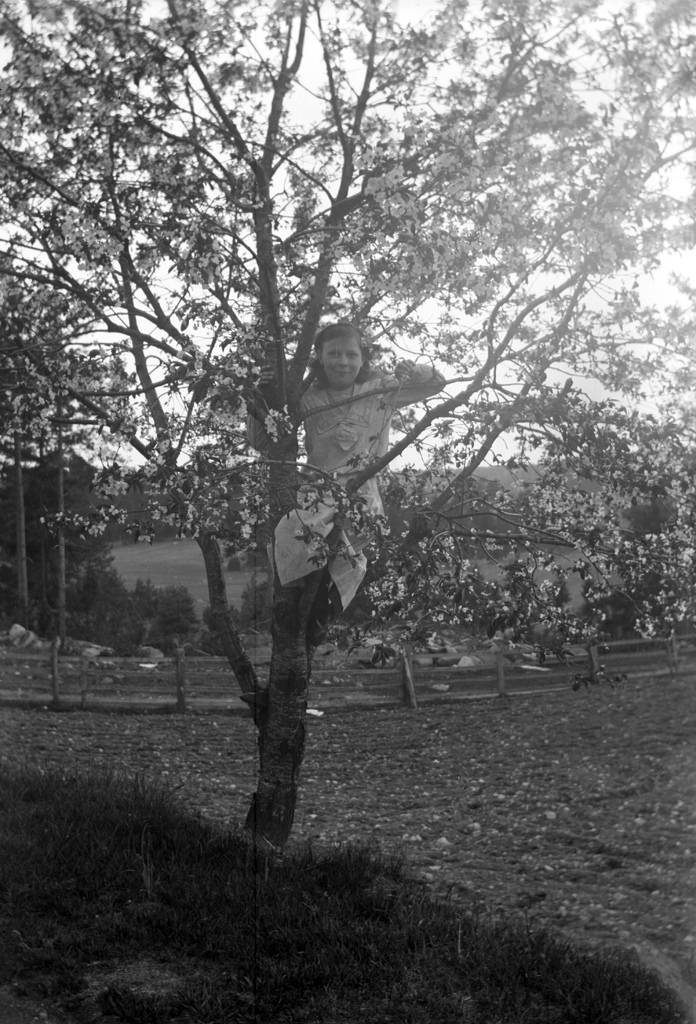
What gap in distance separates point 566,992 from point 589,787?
27.6ft

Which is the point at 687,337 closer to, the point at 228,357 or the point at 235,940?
the point at 228,357

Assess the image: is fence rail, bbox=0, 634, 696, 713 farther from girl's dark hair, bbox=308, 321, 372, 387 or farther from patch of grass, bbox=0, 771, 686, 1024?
girl's dark hair, bbox=308, 321, 372, 387

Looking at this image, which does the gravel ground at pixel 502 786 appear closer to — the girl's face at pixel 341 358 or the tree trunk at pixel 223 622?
the tree trunk at pixel 223 622

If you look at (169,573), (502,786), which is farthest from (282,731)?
(169,573)

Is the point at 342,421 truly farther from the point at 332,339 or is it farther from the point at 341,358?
the point at 332,339

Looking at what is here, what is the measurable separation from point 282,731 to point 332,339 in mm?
2875

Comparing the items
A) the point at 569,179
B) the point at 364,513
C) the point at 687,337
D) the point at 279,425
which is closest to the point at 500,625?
the point at 364,513

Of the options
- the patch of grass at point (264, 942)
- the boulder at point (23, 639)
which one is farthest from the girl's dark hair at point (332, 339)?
the boulder at point (23, 639)

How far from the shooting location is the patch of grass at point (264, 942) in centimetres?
475

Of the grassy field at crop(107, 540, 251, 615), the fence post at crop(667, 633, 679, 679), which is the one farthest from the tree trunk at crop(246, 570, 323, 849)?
the fence post at crop(667, 633, 679, 679)

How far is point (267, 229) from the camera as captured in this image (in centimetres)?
652

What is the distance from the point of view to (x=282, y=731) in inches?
280

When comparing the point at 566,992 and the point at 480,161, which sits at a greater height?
the point at 480,161

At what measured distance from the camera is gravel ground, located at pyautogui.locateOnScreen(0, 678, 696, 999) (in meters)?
8.62
